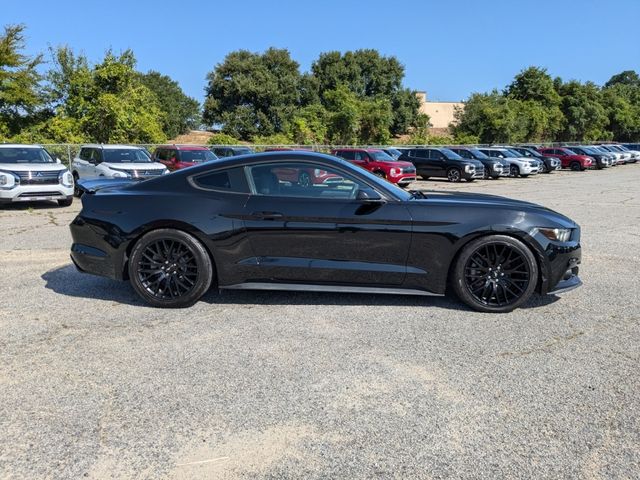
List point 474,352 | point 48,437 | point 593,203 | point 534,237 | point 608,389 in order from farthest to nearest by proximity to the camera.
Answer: point 593,203, point 534,237, point 474,352, point 608,389, point 48,437

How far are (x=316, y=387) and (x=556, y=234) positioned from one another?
2797mm

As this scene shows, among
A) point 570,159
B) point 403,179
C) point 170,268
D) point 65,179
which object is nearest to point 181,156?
point 65,179

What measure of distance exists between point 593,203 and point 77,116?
27284 millimetres

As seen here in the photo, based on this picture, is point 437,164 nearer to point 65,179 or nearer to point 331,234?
point 65,179

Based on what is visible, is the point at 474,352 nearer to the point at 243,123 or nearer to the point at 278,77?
the point at 243,123

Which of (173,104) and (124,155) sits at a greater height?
(173,104)

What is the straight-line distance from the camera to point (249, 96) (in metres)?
55.8

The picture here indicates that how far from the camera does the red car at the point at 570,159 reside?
36.9 m

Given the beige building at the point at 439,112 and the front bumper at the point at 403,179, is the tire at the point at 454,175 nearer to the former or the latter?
the front bumper at the point at 403,179

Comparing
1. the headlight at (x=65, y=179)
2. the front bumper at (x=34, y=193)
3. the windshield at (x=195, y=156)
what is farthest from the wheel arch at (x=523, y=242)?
the windshield at (x=195, y=156)

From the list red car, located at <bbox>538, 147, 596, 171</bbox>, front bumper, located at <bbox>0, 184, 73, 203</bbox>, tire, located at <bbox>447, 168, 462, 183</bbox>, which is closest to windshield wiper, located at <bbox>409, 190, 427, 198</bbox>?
front bumper, located at <bbox>0, 184, 73, 203</bbox>

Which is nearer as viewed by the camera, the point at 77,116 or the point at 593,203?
the point at 593,203

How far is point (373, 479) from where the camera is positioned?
2.52 m

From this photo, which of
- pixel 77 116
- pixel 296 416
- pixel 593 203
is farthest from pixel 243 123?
pixel 296 416
